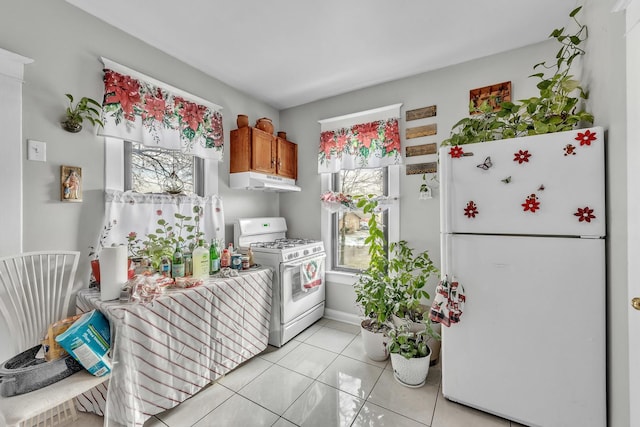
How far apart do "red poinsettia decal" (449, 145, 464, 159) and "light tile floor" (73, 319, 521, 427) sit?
1.60 m

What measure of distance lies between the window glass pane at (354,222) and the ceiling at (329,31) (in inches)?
41.2

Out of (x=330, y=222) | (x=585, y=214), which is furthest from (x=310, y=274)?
(x=585, y=214)

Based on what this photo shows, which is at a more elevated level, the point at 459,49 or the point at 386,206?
the point at 459,49

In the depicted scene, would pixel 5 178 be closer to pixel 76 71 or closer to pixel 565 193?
pixel 76 71

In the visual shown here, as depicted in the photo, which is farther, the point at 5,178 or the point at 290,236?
the point at 290,236

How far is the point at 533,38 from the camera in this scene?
2057mm

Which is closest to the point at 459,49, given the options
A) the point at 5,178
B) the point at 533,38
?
the point at 533,38

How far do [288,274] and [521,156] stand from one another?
6.35 ft

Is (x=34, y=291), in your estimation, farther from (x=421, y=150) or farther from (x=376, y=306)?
(x=421, y=150)

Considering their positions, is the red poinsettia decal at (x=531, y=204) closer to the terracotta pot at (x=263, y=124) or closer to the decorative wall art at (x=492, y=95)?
the decorative wall art at (x=492, y=95)

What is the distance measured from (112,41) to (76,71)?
0.37 meters

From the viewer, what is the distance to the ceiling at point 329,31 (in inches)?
68.3

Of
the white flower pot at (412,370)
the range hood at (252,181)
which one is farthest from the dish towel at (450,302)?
the range hood at (252,181)

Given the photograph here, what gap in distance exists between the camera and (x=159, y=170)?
2244 millimetres
